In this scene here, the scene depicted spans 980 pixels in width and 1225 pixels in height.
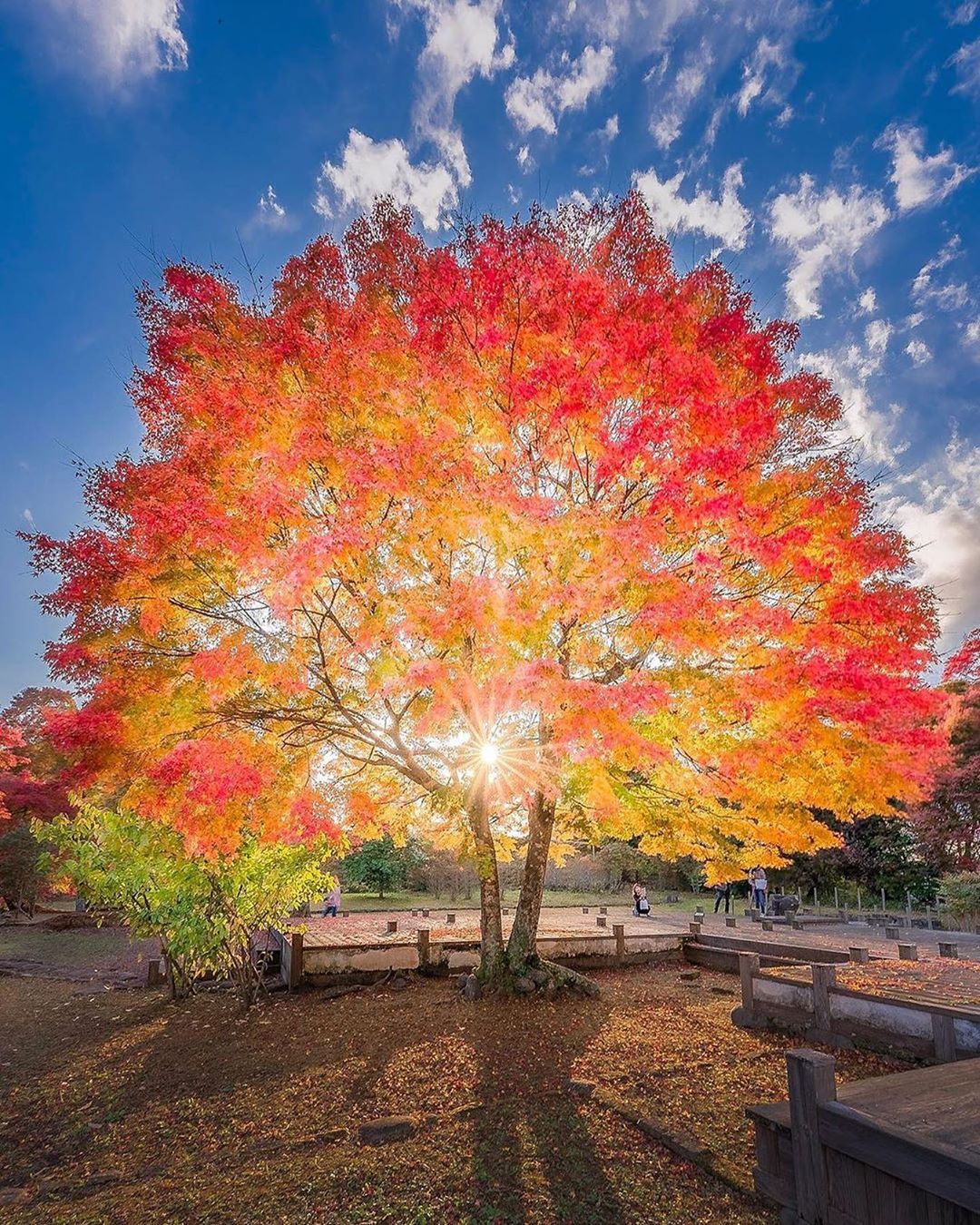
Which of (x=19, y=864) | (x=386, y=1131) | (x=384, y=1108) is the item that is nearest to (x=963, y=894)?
(x=384, y=1108)

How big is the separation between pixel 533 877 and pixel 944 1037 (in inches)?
239

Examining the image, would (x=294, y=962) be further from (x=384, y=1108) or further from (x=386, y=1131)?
(x=386, y=1131)

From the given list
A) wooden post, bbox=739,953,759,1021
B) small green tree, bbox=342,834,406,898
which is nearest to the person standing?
small green tree, bbox=342,834,406,898

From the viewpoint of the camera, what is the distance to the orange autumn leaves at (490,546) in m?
7.97

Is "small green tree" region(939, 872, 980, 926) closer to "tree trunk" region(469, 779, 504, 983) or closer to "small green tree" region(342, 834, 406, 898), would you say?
"tree trunk" region(469, 779, 504, 983)

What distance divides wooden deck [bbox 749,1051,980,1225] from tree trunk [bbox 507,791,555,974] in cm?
683

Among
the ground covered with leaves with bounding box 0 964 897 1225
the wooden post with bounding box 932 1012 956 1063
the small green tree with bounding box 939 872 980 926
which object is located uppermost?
the small green tree with bounding box 939 872 980 926

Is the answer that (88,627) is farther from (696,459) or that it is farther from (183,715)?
(696,459)

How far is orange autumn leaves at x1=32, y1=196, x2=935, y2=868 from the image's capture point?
797 cm

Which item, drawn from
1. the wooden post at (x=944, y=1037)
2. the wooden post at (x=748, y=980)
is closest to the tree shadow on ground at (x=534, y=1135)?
the wooden post at (x=748, y=980)

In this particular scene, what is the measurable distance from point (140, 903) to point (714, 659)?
1140cm

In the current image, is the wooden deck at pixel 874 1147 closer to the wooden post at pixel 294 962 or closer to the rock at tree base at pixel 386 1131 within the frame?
the rock at tree base at pixel 386 1131

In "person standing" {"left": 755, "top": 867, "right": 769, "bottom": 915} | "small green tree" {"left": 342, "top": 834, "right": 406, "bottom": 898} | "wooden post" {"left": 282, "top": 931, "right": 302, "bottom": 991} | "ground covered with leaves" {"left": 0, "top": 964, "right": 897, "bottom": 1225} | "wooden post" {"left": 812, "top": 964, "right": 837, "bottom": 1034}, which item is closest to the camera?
"ground covered with leaves" {"left": 0, "top": 964, "right": 897, "bottom": 1225}

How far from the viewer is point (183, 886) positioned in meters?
11.6
